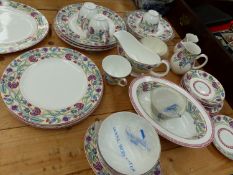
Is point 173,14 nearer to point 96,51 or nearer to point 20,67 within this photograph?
point 96,51

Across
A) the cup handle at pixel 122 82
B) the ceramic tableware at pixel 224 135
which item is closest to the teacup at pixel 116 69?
the cup handle at pixel 122 82

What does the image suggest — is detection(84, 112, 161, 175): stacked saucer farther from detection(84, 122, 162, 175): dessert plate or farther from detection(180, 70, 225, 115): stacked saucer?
detection(180, 70, 225, 115): stacked saucer

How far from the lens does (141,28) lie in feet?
2.86

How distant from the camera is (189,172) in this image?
60cm

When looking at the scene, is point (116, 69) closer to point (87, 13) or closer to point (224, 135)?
point (87, 13)

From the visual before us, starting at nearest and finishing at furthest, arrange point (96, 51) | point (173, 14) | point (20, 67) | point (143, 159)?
point (143, 159) < point (20, 67) < point (96, 51) < point (173, 14)

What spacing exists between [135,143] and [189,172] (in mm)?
155

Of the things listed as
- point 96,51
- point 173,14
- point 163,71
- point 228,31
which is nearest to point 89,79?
point 96,51

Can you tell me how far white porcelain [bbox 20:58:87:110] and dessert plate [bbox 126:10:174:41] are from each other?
10.5 inches

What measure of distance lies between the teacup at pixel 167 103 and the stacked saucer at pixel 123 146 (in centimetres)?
9

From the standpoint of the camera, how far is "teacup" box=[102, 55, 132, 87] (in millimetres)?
684

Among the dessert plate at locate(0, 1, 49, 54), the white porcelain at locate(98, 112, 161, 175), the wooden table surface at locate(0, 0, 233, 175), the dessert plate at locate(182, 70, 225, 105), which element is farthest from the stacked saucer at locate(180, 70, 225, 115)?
the dessert plate at locate(0, 1, 49, 54)

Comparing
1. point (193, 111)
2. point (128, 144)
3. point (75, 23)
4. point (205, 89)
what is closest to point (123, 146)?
point (128, 144)

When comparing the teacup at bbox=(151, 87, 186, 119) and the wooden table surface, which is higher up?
the teacup at bbox=(151, 87, 186, 119)
